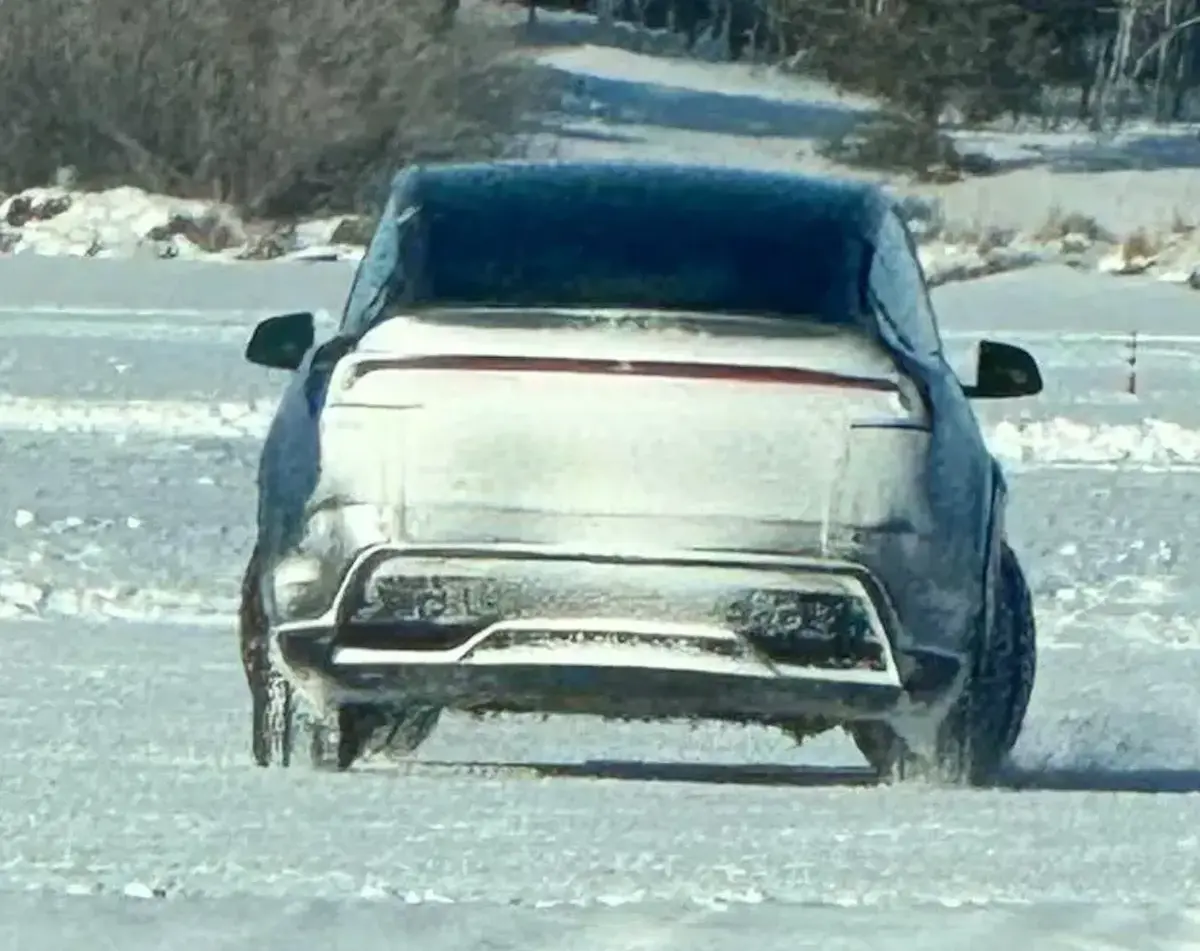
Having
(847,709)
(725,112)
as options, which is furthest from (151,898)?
(725,112)

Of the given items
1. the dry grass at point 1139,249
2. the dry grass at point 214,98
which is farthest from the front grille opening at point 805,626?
the dry grass at point 214,98

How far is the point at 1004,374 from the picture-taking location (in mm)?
8430

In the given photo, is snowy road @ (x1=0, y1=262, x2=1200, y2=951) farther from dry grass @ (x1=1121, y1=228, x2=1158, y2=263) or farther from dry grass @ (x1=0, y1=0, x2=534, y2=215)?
dry grass @ (x1=0, y1=0, x2=534, y2=215)

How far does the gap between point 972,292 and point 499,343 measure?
21.0 metres

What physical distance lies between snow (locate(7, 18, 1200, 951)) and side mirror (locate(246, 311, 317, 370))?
1.02 metres

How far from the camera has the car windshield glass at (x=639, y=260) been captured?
7.31m

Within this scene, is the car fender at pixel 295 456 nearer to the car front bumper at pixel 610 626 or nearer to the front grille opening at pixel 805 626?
the car front bumper at pixel 610 626

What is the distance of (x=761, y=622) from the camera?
6879 millimetres

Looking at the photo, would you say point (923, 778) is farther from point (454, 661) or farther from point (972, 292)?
point (972, 292)

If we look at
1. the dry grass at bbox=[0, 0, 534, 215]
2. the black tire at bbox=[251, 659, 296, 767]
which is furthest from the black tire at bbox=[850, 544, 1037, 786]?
the dry grass at bbox=[0, 0, 534, 215]

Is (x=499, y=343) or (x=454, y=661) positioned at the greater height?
(x=499, y=343)

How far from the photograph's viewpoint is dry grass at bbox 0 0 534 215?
37.0 meters

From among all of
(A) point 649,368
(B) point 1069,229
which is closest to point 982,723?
(A) point 649,368

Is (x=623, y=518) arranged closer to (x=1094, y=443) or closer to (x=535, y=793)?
(x=535, y=793)
